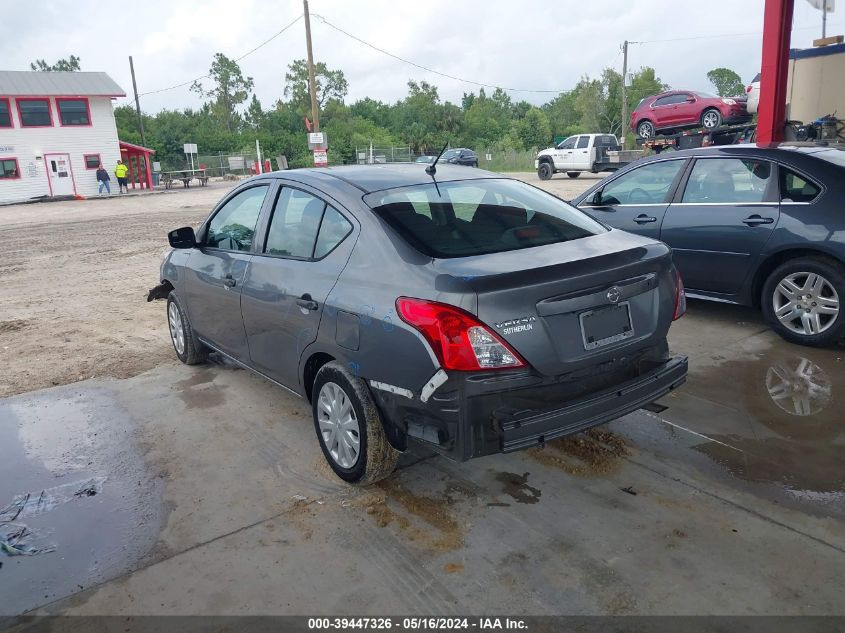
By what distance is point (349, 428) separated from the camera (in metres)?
3.54

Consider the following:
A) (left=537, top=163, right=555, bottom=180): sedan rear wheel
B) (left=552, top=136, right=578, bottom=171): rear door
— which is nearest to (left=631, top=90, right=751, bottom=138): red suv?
(left=552, top=136, right=578, bottom=171): rear door

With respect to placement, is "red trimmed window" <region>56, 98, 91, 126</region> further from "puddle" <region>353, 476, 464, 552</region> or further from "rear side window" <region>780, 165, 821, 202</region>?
"puddle" <region>353, 476, 464, 552</region>

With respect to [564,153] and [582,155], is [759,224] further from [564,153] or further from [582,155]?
[564,153]

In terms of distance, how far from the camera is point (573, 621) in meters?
2.60

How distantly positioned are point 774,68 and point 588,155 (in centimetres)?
1743

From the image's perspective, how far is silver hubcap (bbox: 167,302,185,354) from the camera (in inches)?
224

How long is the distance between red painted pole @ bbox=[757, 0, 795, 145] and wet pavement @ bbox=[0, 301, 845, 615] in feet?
22.0

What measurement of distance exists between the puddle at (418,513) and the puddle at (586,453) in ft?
2.00

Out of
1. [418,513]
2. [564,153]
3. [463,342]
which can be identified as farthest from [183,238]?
[564,153]

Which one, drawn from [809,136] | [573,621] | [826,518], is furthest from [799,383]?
[809,136]

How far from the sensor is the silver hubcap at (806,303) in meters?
5.50

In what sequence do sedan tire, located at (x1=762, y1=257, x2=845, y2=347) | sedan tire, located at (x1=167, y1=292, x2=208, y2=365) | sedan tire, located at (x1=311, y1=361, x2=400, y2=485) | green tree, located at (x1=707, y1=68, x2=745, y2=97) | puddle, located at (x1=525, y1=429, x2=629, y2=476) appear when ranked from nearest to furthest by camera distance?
sedan tire, located at (x1=311, y1=361, x2=400, y2=485), puddle, located at (x1=525, y1=429, x2=629, y2=476), sedan tire, located at (x1=762, y1=257, x2=845, y2=347), sedan tire, located at (x1=167, y1=292, x2=208, y2=365), green tree, located at (x1=707, y1=68, x2=745, y2=97)

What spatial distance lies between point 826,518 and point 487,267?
204 cm

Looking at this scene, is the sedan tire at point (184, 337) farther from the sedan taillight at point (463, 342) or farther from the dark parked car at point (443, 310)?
the sedan taillight at point (463, 342)
